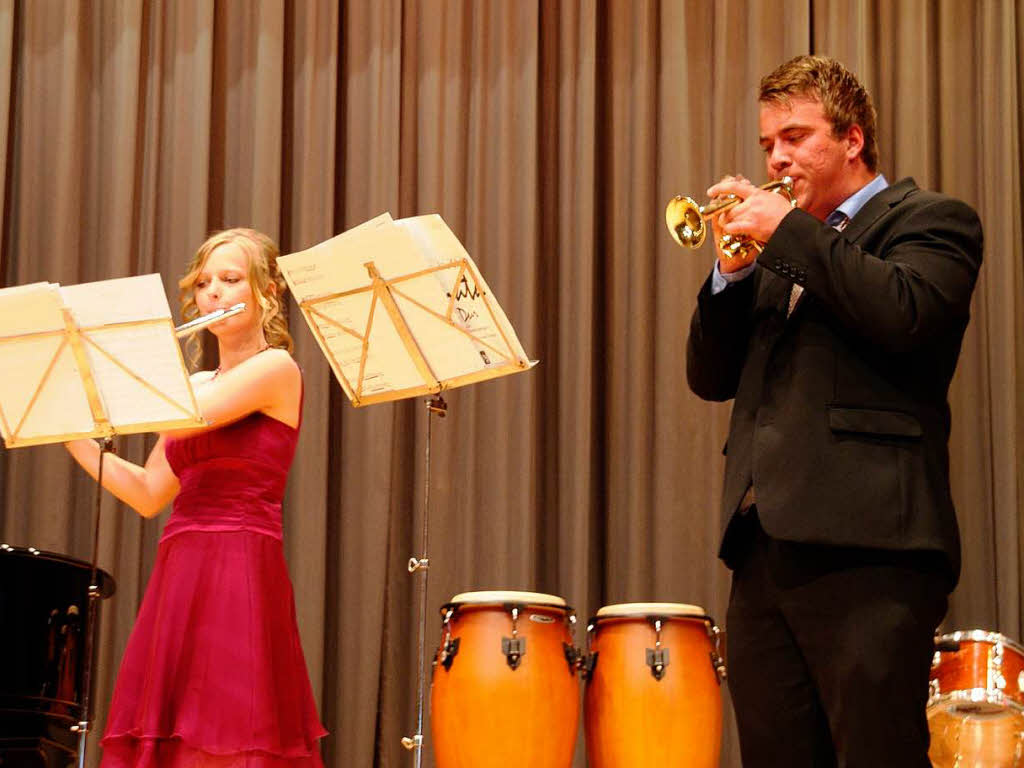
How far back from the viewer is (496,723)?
3871mm

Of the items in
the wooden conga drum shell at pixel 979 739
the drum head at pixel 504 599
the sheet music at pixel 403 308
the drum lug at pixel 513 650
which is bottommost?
the wooden conga drum shell at pixel 979 739

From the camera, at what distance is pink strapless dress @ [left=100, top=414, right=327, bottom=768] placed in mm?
2992

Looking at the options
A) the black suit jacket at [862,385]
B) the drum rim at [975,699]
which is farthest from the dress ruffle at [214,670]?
the drum rim at [975,699]

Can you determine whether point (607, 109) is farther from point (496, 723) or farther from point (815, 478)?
point (815, 478)

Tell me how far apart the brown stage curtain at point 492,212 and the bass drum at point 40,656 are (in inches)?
60.0

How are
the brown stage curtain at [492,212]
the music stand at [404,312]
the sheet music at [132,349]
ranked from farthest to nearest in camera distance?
the brown stage curtain at [492,212] < the music stand at [404,312] < the sheet music at [132,349]

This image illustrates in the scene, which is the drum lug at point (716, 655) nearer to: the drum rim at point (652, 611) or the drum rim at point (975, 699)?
the drum rim at point (652, 611)

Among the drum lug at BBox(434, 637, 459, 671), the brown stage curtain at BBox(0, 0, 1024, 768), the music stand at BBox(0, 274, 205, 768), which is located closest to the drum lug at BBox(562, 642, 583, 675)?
the drum lug at BBox(434, 637, 459, 671)

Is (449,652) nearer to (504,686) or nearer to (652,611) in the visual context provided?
(504,686)

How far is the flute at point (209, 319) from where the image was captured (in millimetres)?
3029

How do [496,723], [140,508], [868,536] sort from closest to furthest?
1. [868,536]
2. [140,508]
3. [496,723]

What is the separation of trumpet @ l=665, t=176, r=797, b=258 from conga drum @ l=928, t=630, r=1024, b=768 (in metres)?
1.92

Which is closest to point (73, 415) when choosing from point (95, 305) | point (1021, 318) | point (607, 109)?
point (95, 305)

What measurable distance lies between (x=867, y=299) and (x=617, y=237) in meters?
2.97
